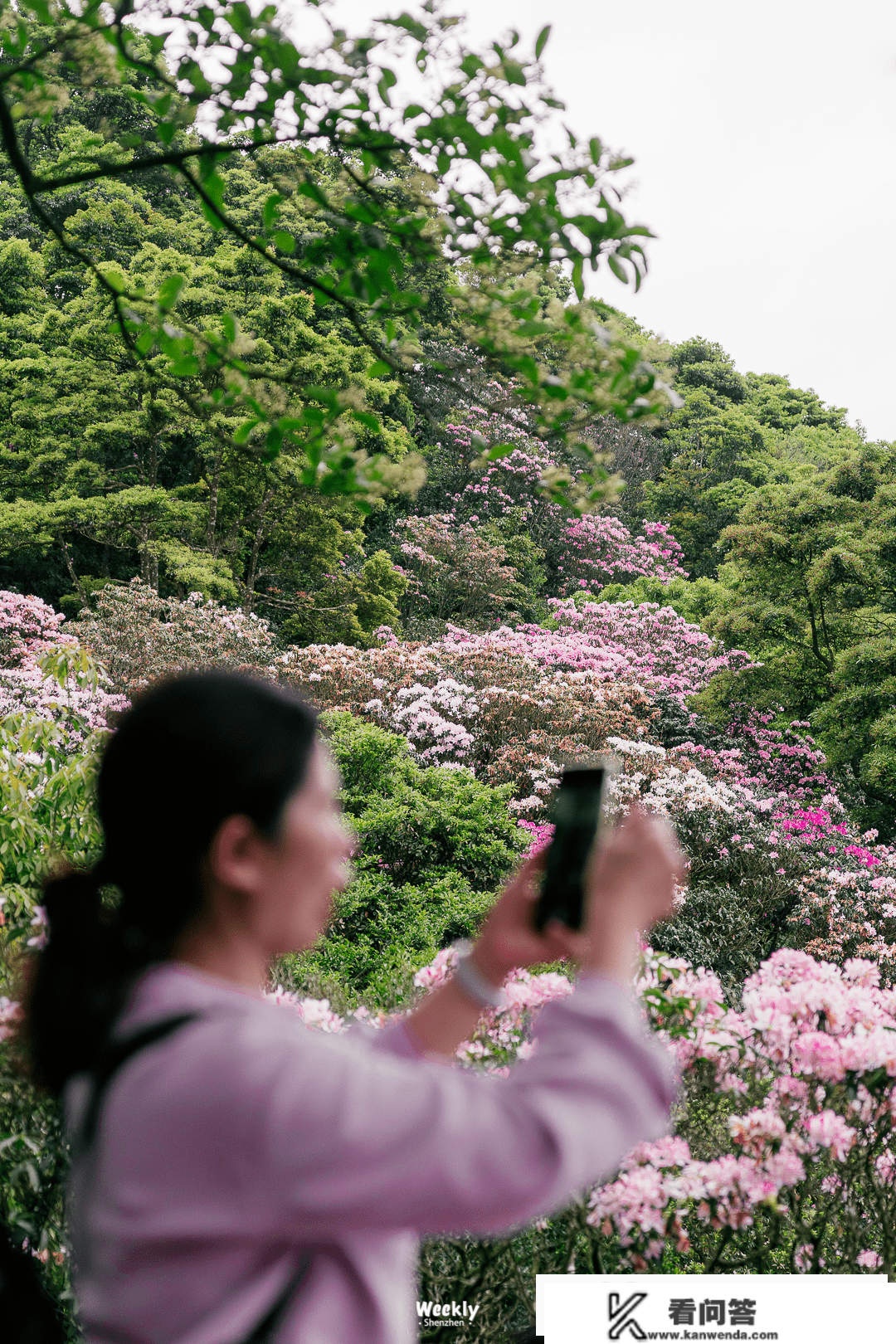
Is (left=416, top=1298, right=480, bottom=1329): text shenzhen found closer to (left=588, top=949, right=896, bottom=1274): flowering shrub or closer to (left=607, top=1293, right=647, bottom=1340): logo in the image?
(left=607, top=1293, right=647, bottom=1340): logo

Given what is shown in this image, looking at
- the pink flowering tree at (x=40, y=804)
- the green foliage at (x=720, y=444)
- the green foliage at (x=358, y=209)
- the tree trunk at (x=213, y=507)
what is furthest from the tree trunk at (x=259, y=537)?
the green foliage at (x=358, y=209)

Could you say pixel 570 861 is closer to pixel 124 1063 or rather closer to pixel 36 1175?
pixel 124 1063

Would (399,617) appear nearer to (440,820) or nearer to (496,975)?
(440,820)

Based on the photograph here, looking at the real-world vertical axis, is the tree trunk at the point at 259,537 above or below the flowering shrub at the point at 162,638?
above

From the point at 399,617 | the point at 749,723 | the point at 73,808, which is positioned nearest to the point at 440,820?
the point at 73,808

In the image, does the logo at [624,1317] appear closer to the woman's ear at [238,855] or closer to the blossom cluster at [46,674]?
the woman's ear at [238,855]

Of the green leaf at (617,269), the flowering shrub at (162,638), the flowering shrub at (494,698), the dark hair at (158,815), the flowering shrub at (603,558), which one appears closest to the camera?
the dark hair at (158,815)

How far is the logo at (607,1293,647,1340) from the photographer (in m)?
2.13

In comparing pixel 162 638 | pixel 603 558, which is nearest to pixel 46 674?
pixel 162 638

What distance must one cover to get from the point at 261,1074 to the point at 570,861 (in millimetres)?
288

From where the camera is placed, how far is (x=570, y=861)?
0.73 metres

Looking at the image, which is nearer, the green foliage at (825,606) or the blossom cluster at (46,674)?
the blossom cluster at (46,674)

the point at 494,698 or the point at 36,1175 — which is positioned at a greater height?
the point at 494,698

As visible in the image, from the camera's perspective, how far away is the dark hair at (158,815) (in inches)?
27.5
